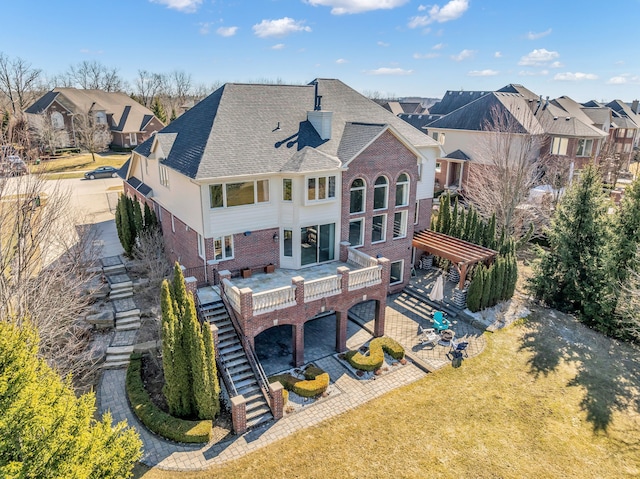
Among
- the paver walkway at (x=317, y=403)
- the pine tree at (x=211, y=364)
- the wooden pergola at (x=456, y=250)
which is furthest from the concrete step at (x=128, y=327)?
the wooden pergola at (x=456, y=250)

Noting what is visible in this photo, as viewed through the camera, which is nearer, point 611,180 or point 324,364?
point 324,364

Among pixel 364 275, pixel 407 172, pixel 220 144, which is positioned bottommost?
pixel 364 275

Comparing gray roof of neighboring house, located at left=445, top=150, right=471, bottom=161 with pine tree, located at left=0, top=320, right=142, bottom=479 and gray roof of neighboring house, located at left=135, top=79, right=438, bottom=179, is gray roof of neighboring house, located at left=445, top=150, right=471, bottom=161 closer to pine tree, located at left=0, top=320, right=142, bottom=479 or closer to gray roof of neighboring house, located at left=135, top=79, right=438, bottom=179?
gray roof of neighboring house, located at left=135, top=79, right=438, bottom=179

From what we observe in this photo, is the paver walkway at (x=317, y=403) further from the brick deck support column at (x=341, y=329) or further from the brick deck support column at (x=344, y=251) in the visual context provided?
the brick deck support column at (x=344, y=251)

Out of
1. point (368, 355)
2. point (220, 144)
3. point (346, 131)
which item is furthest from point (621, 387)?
point (220, 144)

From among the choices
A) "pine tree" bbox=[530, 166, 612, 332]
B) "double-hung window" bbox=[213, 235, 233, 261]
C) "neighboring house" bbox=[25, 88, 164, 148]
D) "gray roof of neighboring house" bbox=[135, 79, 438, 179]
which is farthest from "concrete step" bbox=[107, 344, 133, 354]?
"neighboring house" bbox=[25, 88, 164, 148]

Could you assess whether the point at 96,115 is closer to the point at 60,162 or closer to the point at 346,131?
the point at 60,162

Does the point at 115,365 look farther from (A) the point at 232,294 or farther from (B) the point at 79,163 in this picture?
(B) the point at 79,163
